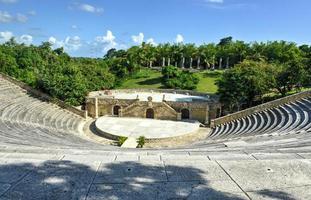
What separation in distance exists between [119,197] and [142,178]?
2.78 feet

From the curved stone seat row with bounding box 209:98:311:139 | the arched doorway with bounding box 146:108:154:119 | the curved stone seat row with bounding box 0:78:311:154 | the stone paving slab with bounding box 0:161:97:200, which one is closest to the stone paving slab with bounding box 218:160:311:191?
the stone paving slab with bounding box 0:161:97:200

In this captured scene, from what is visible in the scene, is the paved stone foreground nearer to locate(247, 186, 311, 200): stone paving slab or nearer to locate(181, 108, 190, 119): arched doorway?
locate(247, 186, 311, 200): stone paving slab

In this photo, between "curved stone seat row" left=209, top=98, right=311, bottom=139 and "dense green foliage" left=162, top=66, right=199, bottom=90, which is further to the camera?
"dense green foliage" left=162, top=66, right=199, bottom=90

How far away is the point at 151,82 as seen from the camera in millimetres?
59031

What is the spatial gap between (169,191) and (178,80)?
159 feet

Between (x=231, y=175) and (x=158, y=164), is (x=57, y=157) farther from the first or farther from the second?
(x=231, y=175)

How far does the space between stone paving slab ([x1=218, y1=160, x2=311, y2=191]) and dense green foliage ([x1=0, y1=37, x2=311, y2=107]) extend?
1102 inches

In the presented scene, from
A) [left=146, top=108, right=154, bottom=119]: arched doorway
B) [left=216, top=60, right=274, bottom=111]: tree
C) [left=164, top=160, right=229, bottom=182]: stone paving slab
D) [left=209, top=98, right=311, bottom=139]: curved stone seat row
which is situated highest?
[left=216, top=60, right=274, bottom=111]: tree

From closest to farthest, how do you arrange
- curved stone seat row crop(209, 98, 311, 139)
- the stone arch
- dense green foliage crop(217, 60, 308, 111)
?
curved stone seat row crop(209, 98, 311, 139)
dense green foliage crop(217, 60, 308, 111)
the stone arch

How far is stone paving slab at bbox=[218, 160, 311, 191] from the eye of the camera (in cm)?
511

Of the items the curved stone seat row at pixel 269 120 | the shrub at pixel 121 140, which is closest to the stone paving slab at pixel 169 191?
the curved stone seat row at pixel 269 120

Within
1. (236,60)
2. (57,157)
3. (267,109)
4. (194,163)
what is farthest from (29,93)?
(236,60)

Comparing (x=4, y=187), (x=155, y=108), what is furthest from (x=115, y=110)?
(x=4, y=187)

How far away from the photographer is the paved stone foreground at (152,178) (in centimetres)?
471
